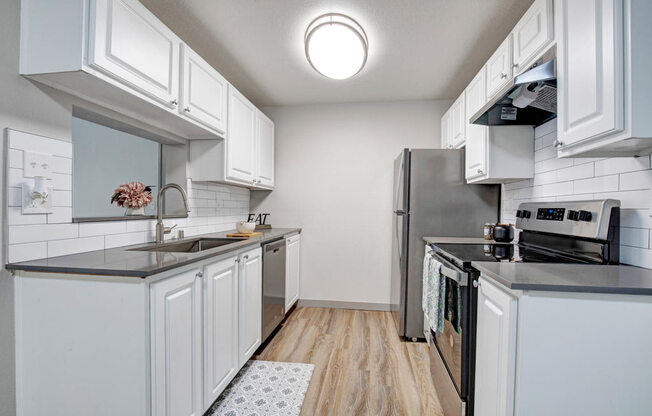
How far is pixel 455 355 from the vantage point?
5.14ft

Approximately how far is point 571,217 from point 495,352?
2.98 ft

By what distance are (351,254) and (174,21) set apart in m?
2.68

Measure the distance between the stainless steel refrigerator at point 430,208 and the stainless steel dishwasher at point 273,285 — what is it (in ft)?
3.61

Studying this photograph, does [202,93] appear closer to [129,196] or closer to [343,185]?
[129,196]

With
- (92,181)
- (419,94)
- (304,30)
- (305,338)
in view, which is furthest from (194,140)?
(419,94)

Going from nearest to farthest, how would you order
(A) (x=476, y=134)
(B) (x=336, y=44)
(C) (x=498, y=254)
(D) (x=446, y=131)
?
(C) (x=498, y=254) → (B) (x=336, y=44) → (A) (x=476, y=134) → (D) (x=446, y=131)

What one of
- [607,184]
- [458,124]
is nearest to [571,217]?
[607,184]

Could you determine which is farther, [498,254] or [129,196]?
[129,196]

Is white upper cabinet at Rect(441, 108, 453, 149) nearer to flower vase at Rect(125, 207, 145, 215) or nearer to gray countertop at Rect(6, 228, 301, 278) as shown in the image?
gray countertop at Rect(6, 228, 301, 278)

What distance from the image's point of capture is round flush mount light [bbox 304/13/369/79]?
2025 millimetres

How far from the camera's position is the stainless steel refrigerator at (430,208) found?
104 inches

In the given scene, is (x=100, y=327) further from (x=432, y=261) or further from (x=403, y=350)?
(x=403, y=350)

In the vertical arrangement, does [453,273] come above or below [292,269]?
above

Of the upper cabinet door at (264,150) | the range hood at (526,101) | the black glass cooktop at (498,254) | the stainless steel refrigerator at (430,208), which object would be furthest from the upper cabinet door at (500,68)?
the upper cabinet door at (264,150)
